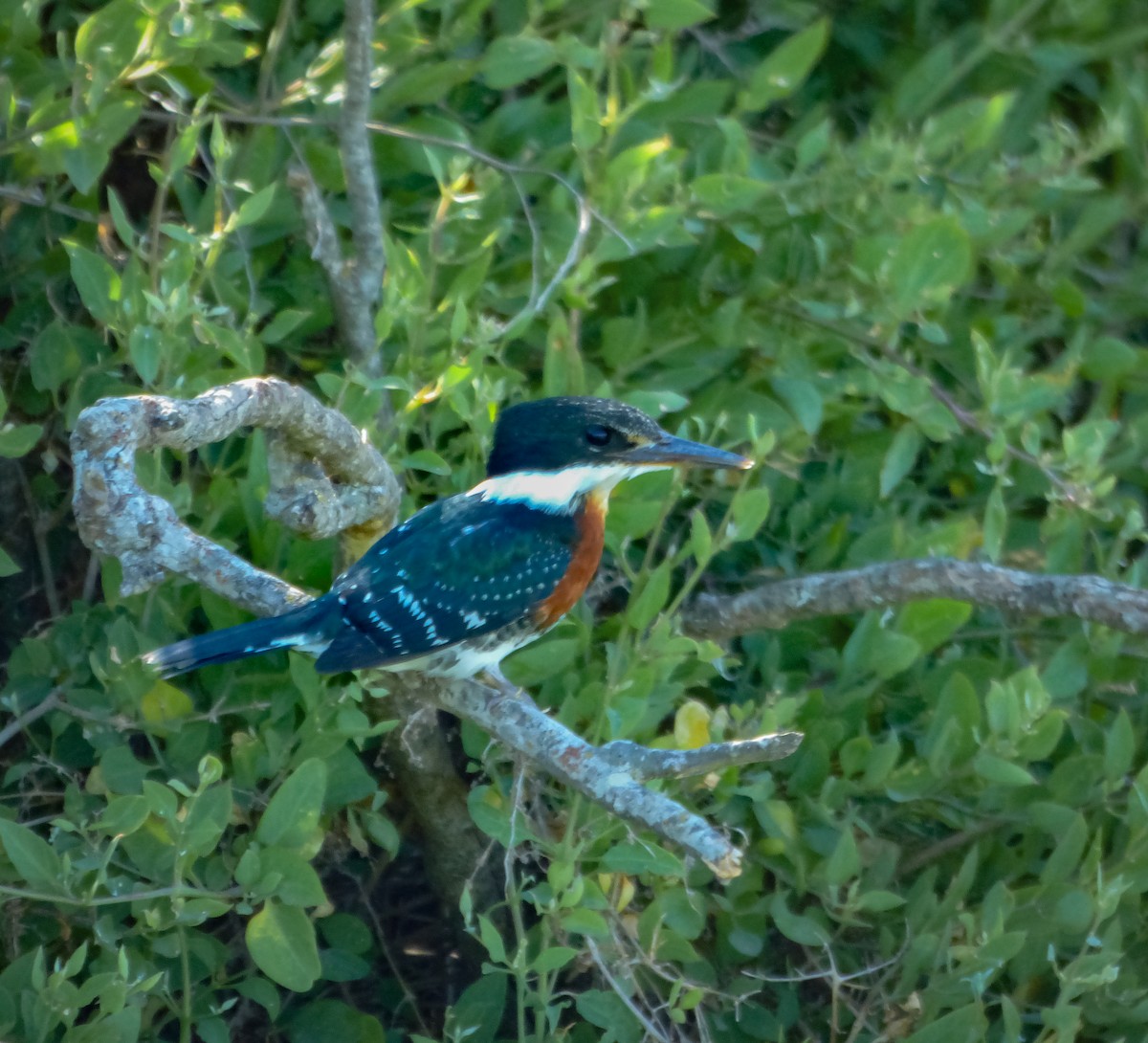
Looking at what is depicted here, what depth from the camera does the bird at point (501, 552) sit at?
89.8 inches

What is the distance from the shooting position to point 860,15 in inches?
133

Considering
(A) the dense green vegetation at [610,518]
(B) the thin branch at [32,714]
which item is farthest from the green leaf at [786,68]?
(B) the thin branch at [32,714]

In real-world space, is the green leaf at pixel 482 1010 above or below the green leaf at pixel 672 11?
below

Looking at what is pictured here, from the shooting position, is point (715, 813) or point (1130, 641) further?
point (1130, 641)

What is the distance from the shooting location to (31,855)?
1.89m

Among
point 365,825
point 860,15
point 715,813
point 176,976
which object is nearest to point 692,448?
point 715,813

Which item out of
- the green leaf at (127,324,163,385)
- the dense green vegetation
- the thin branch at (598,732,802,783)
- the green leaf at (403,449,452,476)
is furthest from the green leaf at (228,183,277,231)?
the thin branch at (598,732,802,783)

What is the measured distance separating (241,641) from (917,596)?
1.03 m

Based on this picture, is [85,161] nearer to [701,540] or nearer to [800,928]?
[701,540]

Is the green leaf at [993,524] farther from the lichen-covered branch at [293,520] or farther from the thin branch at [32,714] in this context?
the thin branch at [32,714]

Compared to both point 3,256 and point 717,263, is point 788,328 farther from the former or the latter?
point 3,256

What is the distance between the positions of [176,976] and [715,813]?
2.94ft

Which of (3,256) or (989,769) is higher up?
(3,256)

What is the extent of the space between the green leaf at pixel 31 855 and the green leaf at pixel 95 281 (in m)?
0.77
